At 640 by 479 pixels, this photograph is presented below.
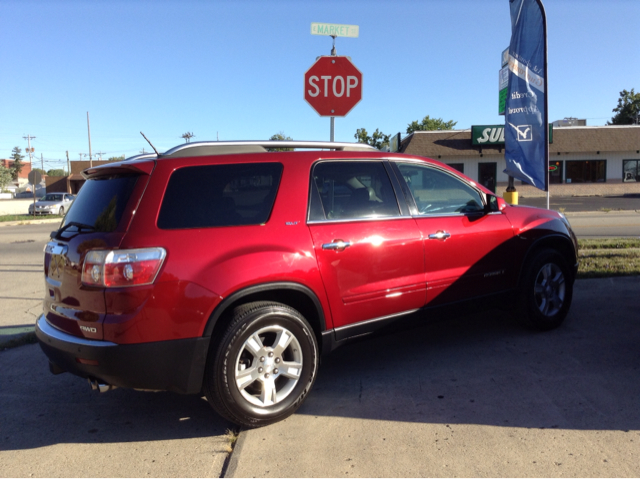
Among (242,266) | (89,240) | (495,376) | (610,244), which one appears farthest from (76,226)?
(610,244)

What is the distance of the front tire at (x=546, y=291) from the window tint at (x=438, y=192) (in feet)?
2.90

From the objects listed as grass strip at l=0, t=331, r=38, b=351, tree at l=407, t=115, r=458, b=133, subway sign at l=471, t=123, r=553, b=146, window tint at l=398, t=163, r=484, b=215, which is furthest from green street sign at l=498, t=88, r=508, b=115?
tree at l=407, t=115, r=458, b=133

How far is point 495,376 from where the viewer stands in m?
4.22

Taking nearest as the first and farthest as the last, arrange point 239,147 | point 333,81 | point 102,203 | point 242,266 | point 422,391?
point 242,266 < point 102,203 < point 239,147 < point 422,391 < point 333,81

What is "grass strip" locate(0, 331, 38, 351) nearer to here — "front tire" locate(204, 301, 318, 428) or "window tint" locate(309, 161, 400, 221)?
"front tire" locate(204, 301, 318, 428)

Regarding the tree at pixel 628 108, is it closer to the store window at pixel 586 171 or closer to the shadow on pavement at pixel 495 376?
the store window at pixel 586 171

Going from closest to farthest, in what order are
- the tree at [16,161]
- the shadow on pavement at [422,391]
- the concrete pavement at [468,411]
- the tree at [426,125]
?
the concrete pavement at [468,411] → the shadow on pavement at [422,391] → the tree at [426,125] → the tree at [16,161]

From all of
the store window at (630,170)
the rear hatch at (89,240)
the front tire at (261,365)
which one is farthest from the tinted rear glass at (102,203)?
Answer: the store window at (630,170)

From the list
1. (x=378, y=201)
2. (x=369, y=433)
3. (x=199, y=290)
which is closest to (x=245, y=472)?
(x=369, y=433)

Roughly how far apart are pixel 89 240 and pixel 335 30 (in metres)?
5.22

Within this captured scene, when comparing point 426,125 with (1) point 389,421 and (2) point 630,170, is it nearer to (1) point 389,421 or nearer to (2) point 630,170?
(2) point 630,170

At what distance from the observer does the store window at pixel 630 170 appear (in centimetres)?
3881

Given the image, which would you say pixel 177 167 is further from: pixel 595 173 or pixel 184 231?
pixel 595 173

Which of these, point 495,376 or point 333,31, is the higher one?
point 333,31
